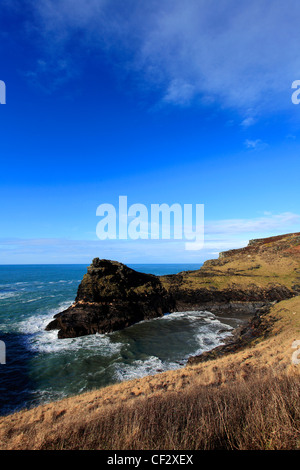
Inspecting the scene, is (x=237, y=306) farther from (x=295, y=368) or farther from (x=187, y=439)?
(x=187, y=439)

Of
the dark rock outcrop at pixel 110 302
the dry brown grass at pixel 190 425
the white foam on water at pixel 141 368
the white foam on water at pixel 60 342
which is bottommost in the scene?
the white foam on water at pixel 60 342

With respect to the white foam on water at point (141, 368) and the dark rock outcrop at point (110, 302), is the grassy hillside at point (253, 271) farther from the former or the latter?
the white foam on water at point (141, 368)

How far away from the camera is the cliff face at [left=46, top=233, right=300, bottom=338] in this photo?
33.9 metres

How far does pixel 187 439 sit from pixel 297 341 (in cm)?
1613

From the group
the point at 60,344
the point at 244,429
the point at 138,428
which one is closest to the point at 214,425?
the point at 244,429

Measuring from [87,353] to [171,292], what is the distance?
79.2ft

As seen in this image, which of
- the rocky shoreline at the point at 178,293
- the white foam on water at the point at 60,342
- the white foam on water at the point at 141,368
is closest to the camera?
the white foam on water at the point at 141,368

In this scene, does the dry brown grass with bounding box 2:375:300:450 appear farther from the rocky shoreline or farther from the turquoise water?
the rocky shoreline

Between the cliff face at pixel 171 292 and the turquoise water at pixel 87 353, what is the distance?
95.4 inches

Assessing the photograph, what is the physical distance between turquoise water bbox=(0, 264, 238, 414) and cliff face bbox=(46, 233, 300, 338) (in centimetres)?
242

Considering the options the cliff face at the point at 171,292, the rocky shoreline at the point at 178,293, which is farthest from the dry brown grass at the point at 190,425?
the cliff face at the point at 171,292

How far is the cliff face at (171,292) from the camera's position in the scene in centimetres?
3391

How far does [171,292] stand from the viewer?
45.8m

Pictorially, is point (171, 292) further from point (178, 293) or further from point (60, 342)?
point (60, 342)
